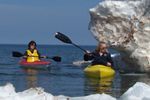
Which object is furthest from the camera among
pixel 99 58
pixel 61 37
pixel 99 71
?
pixel 61 37

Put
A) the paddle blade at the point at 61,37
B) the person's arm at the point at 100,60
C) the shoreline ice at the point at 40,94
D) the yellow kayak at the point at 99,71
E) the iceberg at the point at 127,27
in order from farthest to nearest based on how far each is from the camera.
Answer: the iceberg at the point at 127,27
the paddle blade at the point at 61,37
the person's arm at the point at 100,60
the yellow kayak at the point at 99,71
the shoreline ice at the point at 40,94

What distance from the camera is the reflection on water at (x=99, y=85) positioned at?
1514 centimetres

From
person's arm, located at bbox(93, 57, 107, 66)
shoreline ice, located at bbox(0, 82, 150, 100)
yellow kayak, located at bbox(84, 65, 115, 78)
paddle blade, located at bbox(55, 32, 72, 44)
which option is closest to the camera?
shoreline ice, located at bbox(0, 82, 150, 100)

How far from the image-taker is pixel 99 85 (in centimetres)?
1681

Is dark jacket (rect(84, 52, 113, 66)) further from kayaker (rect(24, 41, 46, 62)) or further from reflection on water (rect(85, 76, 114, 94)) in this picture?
kayaker (rect(24, 41, 46, 62))

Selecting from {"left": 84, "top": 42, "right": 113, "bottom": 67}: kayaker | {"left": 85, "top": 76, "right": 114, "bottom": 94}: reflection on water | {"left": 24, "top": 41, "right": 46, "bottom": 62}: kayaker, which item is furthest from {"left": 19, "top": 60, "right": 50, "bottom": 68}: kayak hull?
{"left": 85, "top": 76, "right": 114, "bottom": 94}: reflection on water

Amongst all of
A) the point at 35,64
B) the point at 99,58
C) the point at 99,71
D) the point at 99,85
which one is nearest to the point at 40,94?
the point at 99,85

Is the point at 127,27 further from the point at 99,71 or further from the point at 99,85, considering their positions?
the point at 99,85

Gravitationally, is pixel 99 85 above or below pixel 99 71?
below

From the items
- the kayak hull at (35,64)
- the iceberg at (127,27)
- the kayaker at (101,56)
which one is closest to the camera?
the kayaker at (101,56)

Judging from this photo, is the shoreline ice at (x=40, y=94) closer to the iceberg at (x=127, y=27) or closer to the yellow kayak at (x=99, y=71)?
the yellow kayak at (x=99, y=71)

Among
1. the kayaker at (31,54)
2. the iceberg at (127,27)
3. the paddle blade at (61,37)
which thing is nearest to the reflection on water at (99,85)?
the paddle blade at (61,37)

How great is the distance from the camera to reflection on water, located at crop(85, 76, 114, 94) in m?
15.1

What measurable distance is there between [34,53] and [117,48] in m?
4.01
